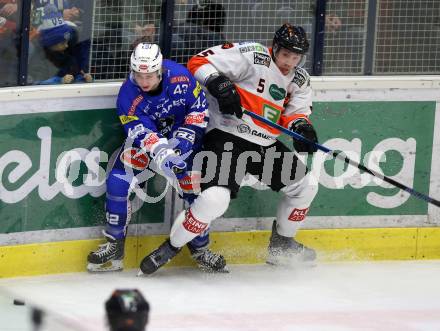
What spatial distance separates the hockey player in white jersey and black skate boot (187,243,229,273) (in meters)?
0.22

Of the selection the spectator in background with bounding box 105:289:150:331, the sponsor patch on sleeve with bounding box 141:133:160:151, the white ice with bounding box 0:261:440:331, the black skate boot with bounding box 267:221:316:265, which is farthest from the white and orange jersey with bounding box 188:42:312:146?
the spectator in background with bounding box 105:289:150:331

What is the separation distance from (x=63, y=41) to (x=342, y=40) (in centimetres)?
155

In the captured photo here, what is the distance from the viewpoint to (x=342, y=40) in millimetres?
5852

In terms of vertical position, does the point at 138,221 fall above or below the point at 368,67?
below

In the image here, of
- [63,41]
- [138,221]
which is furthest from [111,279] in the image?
[63,41]

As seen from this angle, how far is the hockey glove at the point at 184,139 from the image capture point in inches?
204

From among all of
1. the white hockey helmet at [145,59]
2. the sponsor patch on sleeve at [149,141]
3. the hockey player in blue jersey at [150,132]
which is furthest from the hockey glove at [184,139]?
the white hockey helmet at [145,59]

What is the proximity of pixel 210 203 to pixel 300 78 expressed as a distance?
82cm

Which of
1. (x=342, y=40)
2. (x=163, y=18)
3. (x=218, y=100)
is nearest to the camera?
(x=218, y=100)

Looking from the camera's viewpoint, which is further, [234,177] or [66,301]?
[234,177]

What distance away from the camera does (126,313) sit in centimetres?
227

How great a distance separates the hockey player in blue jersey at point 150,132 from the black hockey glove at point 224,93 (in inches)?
4.2

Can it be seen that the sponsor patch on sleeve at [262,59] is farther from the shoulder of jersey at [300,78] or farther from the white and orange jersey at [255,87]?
the shoulder of jersey at [300,78]

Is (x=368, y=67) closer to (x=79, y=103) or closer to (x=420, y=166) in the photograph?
(x=420, y=166)
